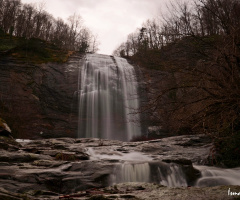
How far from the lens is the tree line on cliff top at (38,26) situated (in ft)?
108

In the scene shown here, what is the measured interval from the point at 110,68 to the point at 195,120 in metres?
18.3

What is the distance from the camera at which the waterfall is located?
1944 cm

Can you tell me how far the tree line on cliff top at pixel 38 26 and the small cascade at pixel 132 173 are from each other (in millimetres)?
25980

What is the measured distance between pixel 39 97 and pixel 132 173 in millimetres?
14841

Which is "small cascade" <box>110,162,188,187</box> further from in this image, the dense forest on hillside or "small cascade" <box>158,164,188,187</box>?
the dense forest on hillside

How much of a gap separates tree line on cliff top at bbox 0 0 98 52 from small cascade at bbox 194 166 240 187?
27158 millimetres

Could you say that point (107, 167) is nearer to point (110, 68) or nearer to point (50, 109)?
point (50, 109)

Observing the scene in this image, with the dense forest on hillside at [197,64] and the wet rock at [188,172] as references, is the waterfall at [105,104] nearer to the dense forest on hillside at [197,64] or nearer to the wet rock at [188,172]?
the wet rock at [188,172]

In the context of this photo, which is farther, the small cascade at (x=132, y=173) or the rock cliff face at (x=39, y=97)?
the rock cliff face at (x=39, y=97)

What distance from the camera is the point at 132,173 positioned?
6.48 m

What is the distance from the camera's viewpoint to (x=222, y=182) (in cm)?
674

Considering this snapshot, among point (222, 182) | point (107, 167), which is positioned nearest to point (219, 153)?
point (222, 182)

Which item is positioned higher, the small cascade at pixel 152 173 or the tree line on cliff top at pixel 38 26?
the tree line on cliff top at pixel 38 26

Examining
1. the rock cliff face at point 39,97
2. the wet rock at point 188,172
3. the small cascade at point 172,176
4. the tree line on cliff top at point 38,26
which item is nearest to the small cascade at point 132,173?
the small cascade at point 172,176
